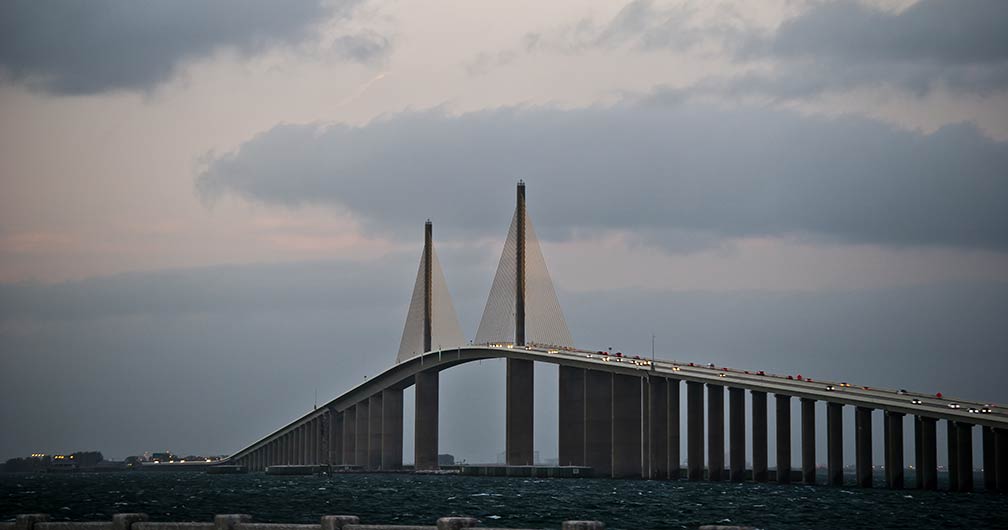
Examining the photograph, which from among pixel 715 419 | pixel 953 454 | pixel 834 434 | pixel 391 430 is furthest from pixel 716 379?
pixel 391 430

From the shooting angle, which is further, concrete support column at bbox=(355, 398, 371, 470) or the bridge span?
concrete support column at bbox=(355, 398, 371, 470)

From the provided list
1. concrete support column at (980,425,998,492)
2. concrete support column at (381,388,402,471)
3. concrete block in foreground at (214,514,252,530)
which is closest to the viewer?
concrete block in foreground at (214,514,252,530)

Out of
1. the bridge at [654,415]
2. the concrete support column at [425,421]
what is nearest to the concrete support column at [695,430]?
the bridge at [654,415]

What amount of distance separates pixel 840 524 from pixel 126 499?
4074 centimetres

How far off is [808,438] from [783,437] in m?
5.82

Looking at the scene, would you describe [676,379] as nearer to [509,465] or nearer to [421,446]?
[509,465]

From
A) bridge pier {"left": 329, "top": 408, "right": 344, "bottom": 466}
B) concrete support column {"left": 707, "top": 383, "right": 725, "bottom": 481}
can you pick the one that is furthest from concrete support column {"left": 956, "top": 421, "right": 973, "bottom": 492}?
bridge pier {"left": 329, "top": 408, "right": 344, "bottom": 466}

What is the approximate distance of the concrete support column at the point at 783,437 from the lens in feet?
344

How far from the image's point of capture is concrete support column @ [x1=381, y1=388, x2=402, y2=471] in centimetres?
17988

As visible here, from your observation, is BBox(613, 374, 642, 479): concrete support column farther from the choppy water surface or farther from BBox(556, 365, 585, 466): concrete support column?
the choppy water surface

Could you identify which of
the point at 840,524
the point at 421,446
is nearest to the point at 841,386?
the point at 840,524

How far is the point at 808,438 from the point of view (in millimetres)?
100438

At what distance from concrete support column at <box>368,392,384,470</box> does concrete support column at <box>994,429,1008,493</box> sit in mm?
109965

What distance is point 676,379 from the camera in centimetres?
11594
